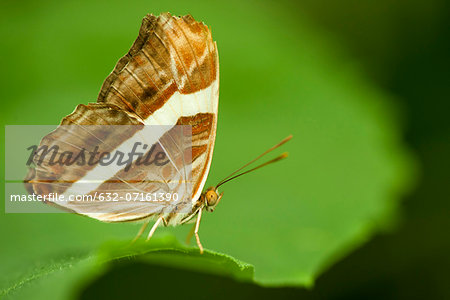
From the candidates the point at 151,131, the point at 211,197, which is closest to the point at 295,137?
the point at 211,197

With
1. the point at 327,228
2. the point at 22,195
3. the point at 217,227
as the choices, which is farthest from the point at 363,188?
the point at 22,195

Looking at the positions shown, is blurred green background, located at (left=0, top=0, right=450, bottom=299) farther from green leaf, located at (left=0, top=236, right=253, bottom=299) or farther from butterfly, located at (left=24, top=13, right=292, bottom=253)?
butterfly, located at (left=24, top=13, right=292, bottom=253)

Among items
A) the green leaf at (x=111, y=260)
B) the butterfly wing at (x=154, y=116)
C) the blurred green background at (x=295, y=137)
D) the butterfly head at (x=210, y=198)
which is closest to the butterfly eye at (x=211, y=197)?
the butterfly head at (x=210, y=198)

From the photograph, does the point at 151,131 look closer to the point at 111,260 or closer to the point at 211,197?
the point at 211,197

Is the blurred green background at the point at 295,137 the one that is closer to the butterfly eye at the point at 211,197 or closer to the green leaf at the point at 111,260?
the green leaf at the point at 111,260

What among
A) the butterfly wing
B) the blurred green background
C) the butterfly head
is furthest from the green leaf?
the butterfly wing

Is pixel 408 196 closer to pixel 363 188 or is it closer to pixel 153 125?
pixel 363 188
